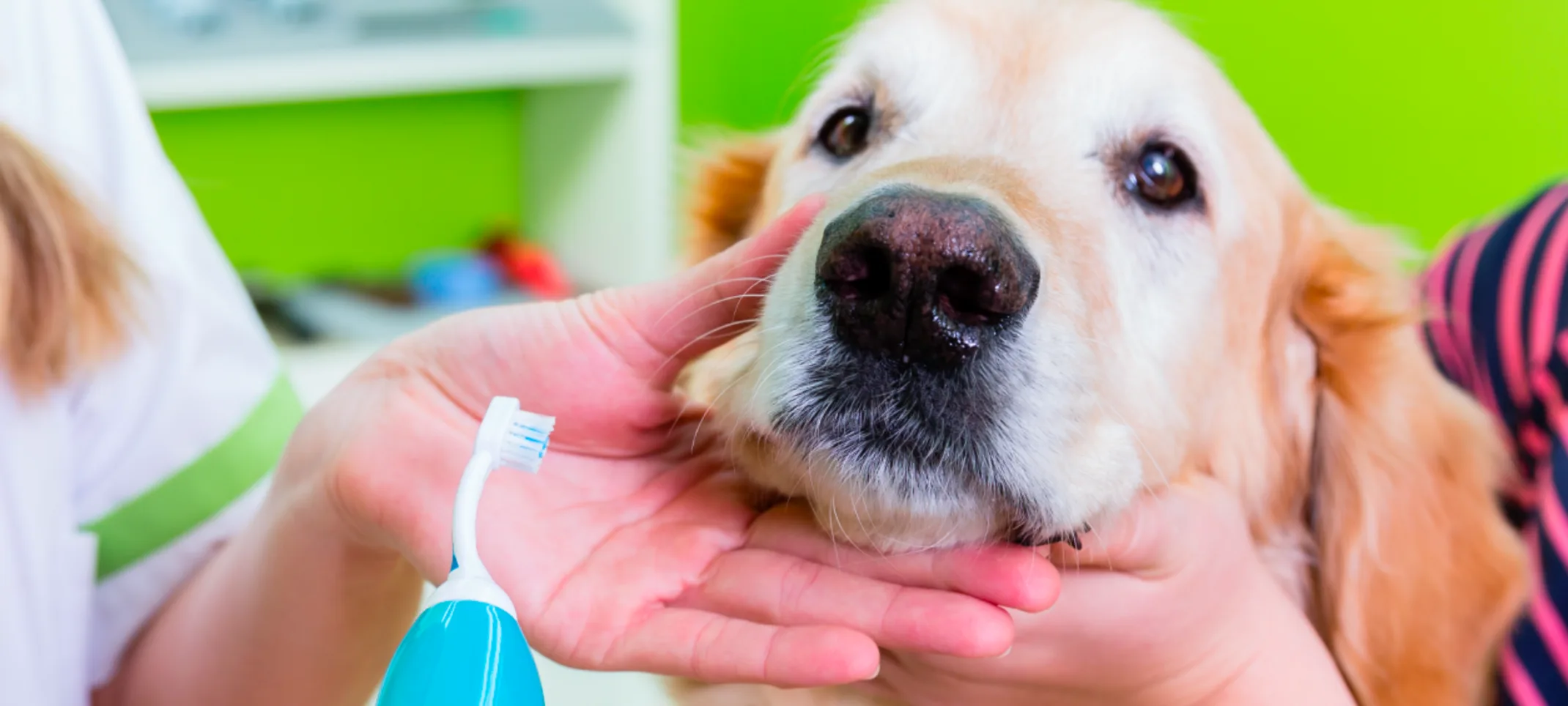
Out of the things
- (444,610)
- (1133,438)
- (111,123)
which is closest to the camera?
(444,610)

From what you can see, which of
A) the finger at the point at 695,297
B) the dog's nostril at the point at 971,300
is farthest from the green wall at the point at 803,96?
the dog's nostril at the point at 971,300

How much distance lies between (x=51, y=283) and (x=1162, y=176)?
940 millimetres

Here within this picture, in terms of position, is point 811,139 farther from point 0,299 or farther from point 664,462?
point 0,299

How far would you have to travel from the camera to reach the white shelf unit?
2131 mm

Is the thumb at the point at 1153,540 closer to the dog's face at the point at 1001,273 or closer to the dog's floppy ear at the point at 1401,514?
the dog's face at the point at 1001,273

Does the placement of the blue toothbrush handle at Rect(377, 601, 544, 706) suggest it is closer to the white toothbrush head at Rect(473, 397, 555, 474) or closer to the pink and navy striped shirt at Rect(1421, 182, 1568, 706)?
the white toothbrush head at Rect(473, 397, 555, 474)

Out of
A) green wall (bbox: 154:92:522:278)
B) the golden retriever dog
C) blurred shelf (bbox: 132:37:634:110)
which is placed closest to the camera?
A: the golden retriever dog

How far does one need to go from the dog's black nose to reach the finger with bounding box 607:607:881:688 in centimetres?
18

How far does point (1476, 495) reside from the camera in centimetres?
108

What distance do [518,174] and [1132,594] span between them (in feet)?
7.90

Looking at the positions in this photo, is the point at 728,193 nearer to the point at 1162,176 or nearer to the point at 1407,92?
the point at 1162,176

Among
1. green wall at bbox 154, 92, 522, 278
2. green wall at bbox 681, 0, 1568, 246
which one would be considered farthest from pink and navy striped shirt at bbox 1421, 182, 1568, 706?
green wall at bbox 154, 92, 522, 278

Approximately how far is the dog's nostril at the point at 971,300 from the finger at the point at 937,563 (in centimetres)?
15

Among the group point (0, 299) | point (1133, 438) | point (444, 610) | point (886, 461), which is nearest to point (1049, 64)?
point (1133, 438)
